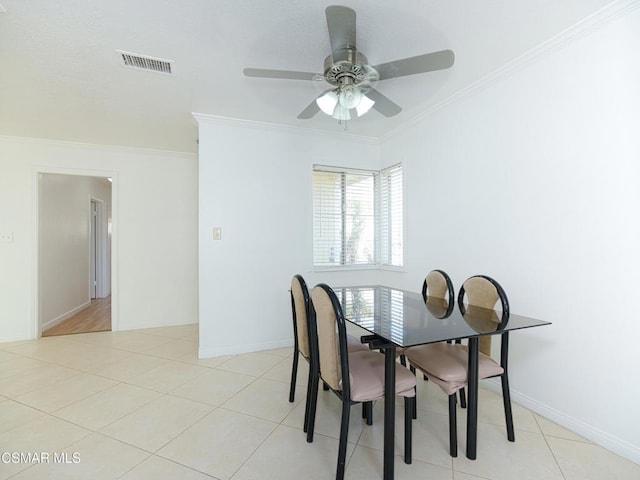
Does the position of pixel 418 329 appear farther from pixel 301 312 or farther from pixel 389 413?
pixel 301 312

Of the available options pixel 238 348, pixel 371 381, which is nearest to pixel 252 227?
pixel 238 348

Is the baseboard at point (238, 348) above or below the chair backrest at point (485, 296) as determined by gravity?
below

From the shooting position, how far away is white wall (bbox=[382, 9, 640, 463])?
5.61ft

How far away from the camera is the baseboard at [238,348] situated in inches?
126

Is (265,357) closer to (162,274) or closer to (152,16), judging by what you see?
(162,274)

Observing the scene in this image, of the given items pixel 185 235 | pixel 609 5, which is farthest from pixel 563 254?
pixel 185 235

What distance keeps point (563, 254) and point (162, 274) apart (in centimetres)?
449


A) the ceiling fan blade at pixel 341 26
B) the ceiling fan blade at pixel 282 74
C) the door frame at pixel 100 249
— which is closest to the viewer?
the ceiling fan blade at pixel 341 26

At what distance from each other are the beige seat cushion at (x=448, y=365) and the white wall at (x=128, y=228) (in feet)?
11.7

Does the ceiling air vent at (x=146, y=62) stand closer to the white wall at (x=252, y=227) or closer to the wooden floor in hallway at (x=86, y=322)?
the white wall at (x=252, y=227)

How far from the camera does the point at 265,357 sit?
3.21 m

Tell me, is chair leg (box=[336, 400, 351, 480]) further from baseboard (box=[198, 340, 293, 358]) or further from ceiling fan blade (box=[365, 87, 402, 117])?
baseboard (box=[198, 340, 293, 358])

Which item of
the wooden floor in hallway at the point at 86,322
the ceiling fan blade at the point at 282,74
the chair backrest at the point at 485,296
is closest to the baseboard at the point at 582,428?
the chair backrest at the point at 485,296

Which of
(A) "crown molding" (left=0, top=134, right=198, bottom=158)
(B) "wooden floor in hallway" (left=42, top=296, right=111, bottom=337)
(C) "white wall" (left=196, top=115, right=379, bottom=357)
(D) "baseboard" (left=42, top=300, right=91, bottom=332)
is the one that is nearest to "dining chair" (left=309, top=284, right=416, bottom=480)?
(C) "white wall" (left=196, top=115, right=379, bottom=357)
